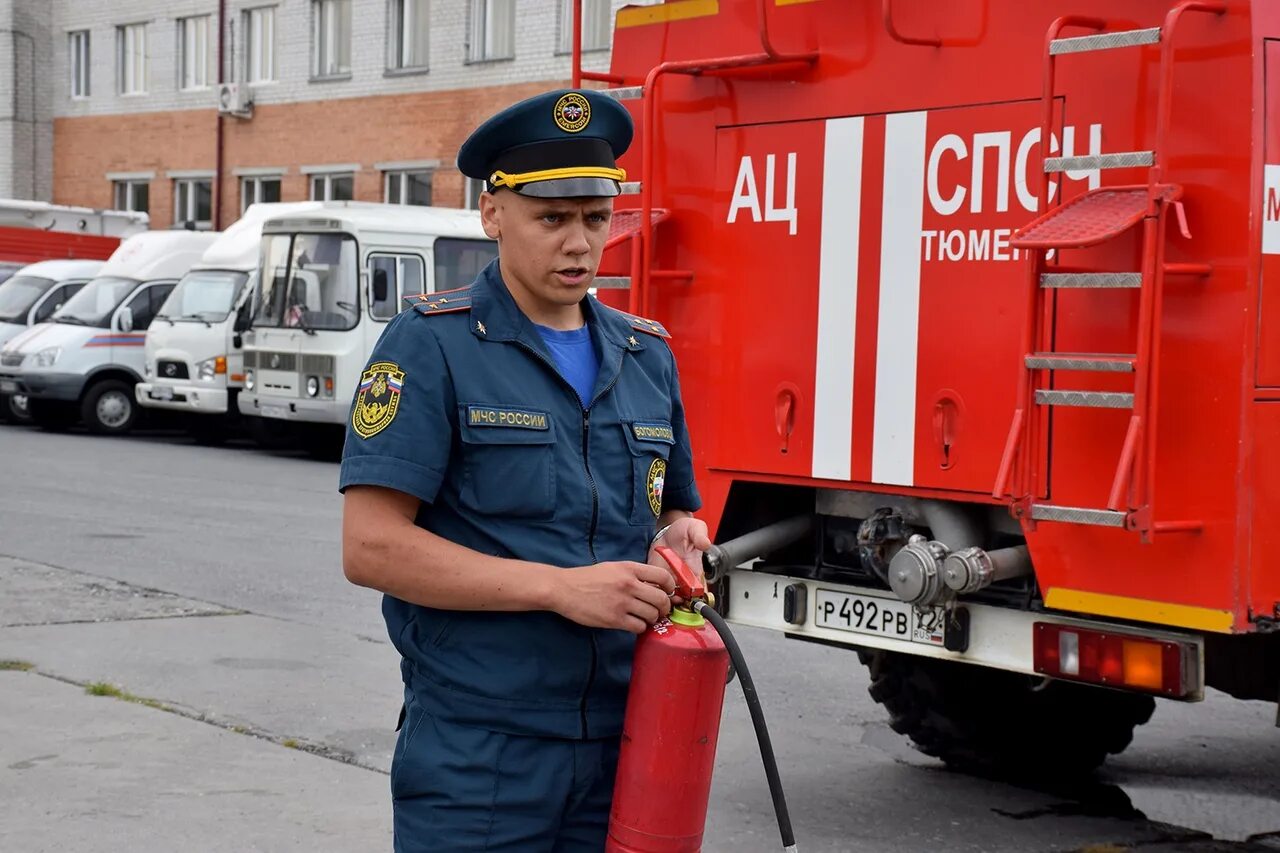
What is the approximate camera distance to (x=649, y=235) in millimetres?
6168

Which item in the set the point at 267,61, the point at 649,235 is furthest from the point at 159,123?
the point at 649,235

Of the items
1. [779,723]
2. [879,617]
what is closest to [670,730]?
[879,617]

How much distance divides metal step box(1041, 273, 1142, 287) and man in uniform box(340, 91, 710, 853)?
7.08ft

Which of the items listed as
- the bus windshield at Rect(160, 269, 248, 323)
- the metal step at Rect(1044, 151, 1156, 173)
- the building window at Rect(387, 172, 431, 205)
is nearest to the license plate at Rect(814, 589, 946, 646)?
the metal step at Rect(1044, 151, 1156, 173)

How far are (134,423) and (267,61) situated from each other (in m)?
14.1

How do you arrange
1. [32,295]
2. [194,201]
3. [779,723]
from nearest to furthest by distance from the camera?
1. [779,723]
2. [32,295]
3. [194,201]

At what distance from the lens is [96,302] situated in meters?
23.8

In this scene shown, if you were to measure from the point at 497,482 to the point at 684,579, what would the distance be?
Answer: 33 centimetres

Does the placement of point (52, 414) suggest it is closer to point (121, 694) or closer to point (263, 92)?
point (263, 92)

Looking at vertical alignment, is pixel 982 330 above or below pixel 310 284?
below

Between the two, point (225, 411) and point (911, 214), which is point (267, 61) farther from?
point (911, 214)

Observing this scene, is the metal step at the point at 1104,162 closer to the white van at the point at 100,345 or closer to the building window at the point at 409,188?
the white van at the point at 100,345

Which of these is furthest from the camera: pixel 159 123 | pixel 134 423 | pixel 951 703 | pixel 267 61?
pixel 159 123

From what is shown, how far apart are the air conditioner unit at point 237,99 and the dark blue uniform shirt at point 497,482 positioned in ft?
113
